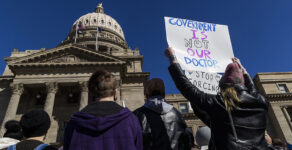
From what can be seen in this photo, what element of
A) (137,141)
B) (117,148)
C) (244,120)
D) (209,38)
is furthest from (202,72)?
(117,148)

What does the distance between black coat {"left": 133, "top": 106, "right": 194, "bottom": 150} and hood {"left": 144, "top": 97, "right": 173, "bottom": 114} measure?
6cm

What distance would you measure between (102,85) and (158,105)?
1.23m

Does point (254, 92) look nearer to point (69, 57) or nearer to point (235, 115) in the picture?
point (235, 115)

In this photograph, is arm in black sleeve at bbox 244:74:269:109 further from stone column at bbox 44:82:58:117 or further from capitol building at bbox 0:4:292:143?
stone column at bbox 44:82:58:117

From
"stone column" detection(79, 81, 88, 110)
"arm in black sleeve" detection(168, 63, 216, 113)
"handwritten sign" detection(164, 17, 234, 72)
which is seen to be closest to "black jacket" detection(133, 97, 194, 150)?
"arm in black sleeve" detection(168, 63, 216, 113)

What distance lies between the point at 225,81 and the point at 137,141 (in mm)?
1641

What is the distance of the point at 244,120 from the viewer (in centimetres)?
265

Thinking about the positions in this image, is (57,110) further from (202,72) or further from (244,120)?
(244,120)

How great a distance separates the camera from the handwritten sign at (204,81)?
4406 mm

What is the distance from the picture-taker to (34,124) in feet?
9.86

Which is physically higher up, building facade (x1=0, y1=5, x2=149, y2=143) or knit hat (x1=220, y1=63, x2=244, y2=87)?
building facade (x1=0, y1=5, x2=149, y2=143)

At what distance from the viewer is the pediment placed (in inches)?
921

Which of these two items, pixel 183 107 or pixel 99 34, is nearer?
pixel 183 107

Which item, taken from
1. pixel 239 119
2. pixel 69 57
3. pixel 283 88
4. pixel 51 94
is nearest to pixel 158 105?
pixel 239 119
